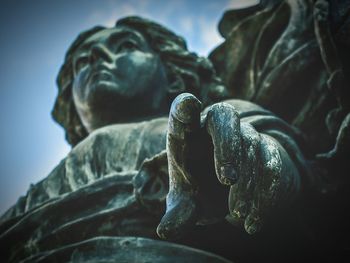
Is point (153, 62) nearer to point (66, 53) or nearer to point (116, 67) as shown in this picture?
point (116, 67)

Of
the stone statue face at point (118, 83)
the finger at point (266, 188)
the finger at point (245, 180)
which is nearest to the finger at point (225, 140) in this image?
the finger at point (245, 180)

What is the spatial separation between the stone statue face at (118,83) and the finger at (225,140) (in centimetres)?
219

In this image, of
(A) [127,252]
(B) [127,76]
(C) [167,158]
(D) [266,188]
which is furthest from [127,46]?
(D) [266,188]

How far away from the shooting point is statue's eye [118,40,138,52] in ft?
16.7

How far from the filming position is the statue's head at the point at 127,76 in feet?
15.8

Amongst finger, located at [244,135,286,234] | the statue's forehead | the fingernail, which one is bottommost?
finger, located at [244,135,286,234]

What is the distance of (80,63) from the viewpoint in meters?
5.29

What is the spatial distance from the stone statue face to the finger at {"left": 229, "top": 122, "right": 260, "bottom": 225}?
2127mm

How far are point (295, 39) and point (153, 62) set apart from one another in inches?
53.5

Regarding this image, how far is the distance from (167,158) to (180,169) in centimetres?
28

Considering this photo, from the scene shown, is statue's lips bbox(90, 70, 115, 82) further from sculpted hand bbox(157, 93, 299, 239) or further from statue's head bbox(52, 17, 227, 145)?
sculpted hand bbox(157, 93, 299, 239)

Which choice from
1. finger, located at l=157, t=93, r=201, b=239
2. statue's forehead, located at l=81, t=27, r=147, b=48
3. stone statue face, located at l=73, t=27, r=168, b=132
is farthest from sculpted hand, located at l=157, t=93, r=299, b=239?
statue's forehead, located at l=81, t=27, r=147, b=48

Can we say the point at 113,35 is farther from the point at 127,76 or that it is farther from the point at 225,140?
the point at 225,140

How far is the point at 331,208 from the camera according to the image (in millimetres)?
3605
